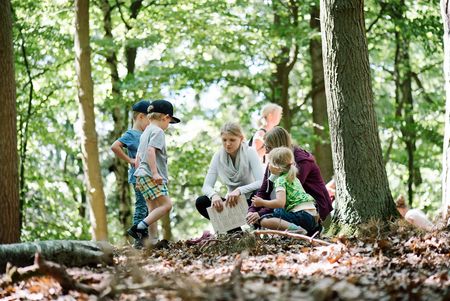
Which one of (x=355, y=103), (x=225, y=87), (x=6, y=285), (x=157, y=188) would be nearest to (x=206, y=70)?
(x=225, y=87)

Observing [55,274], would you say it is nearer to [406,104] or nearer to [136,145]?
[136,145]

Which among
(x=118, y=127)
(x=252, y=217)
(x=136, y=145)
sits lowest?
(x=252, y=217)

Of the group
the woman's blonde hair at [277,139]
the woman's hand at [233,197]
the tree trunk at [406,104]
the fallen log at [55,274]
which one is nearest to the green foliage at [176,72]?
the tree trunk at [406,104]

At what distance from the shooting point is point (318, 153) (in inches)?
693

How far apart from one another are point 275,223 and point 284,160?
2.22 ft

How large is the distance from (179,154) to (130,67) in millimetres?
3011

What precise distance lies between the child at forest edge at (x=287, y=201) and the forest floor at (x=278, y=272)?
18.0 inches

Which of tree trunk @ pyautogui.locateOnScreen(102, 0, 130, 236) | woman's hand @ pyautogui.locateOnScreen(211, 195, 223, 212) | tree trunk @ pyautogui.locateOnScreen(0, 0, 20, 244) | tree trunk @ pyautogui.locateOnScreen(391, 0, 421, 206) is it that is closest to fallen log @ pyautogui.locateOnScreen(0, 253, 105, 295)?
tree trunk @ pyautogui.locateOnScreen(0, 0, 20, 244)

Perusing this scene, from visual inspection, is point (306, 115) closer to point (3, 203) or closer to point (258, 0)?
point (258, 0)

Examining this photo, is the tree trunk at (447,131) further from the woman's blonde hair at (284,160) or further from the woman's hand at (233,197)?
the woman's hand at (233,197)

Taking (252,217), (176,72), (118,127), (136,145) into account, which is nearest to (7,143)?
(136,145)

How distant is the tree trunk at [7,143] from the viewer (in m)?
8.56

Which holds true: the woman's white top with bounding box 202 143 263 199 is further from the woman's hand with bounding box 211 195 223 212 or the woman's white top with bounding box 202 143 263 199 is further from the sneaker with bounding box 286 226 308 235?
the sneaker with bounding box 286 226 308 235

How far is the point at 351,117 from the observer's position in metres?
7.38
